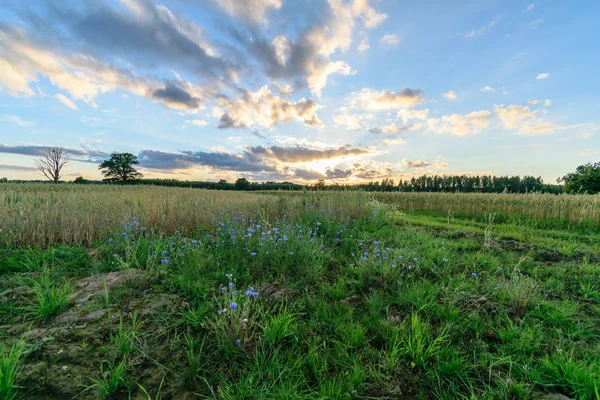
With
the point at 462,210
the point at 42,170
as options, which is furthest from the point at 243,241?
the point at 42,170

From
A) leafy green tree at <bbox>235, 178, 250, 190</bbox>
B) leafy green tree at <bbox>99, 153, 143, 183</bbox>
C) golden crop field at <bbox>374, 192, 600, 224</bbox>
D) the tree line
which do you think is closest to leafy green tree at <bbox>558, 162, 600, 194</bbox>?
the tree line

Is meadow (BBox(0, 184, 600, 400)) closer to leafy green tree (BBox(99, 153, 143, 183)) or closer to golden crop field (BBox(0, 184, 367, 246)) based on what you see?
golden crop field (BBox(0, 184, 367, 246))

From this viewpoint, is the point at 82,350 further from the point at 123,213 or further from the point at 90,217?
the point at 123,213

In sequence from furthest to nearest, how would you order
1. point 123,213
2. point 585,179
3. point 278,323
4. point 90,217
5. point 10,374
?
point 585,179 → point 123,213 → point 90,217 → point 278,323 → point 10,374

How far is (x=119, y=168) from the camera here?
5956cm

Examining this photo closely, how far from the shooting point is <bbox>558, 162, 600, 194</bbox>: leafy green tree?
37.2 meters

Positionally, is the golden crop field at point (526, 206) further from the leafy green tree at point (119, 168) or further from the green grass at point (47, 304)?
the leafy green tree at point (119, 168)

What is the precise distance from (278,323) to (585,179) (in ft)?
195

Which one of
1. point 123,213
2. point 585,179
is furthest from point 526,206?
point 585,179

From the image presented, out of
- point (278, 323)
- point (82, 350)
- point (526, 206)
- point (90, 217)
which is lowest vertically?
point (82, 350)

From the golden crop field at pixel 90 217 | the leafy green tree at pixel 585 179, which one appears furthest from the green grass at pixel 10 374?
the leafy green tree at pixel 585 179

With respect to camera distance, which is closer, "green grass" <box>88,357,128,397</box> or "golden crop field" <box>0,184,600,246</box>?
"green grass" <box>88,357,128,397</box>

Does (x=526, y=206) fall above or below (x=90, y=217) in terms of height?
below

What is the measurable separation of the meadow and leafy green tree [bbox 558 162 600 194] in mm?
48989
